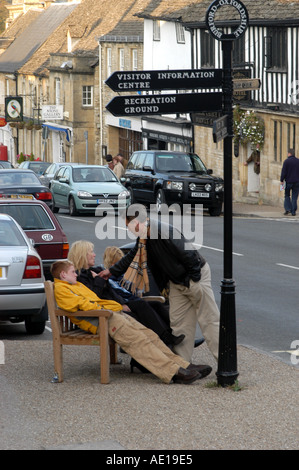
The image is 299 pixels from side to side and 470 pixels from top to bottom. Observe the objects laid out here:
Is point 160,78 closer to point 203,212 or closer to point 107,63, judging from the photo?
point 203,212

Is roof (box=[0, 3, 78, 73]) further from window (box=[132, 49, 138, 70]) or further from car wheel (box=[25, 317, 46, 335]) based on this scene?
car wheel (box=[25, 317, 46, 335])

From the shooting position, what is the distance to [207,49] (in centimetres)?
3978

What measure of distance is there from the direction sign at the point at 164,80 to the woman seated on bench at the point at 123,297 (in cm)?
185

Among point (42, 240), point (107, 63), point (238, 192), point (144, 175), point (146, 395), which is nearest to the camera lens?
point (146, 395)

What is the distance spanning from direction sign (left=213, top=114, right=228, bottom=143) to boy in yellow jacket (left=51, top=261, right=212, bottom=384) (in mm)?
1866

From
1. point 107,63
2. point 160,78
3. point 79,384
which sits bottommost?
point 79,384

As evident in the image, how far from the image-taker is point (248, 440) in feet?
22.3

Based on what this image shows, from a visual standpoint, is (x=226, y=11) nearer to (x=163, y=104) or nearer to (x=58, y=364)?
(x=163, y=104)

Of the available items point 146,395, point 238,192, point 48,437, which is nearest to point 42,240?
point 146,395

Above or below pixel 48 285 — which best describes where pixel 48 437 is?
below

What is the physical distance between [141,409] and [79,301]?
1508 millimetres

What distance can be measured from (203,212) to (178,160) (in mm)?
2025

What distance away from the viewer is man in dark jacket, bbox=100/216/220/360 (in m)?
8.80

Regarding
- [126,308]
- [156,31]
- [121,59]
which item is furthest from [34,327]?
[121,59]
